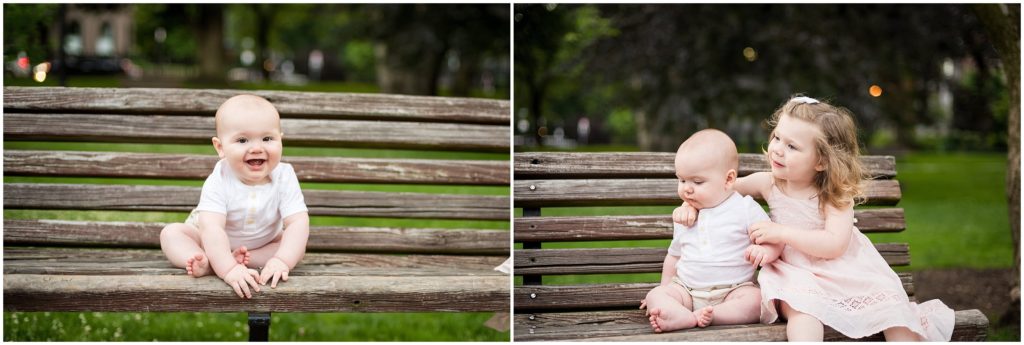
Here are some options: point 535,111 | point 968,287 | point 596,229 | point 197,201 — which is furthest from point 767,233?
point 535,111

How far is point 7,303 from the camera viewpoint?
2604 mm

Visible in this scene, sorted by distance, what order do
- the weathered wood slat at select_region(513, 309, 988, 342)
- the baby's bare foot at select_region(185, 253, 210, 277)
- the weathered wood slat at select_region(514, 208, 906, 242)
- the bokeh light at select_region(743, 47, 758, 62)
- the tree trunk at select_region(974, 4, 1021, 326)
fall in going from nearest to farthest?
the weathered wood slat at select_region(513, 309, 988, 342)
the baby's bare foot at select_region(185, 253, 210, 277)
the weathered wood slat at select_region(514, 208, 906, 242)
the tree trunk at select_region(974, 4, 1021, 326)
the bokeh light at select_region(743, 47, 758, 62)

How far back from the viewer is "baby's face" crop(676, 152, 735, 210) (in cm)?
249

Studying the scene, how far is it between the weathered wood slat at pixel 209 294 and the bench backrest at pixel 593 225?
26cm

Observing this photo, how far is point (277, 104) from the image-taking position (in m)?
3.45

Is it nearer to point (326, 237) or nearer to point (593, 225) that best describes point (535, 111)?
point (326, 237)

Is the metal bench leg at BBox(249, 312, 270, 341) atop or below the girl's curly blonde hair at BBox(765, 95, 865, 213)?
below

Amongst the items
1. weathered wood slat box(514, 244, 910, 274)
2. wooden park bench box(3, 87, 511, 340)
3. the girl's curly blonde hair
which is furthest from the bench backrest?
the girl's curly blonde hair

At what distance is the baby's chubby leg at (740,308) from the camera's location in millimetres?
2531

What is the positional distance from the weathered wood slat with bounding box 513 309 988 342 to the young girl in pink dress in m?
0.06

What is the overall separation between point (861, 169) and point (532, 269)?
101 cm

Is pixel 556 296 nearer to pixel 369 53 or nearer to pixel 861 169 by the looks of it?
pixel 861 169

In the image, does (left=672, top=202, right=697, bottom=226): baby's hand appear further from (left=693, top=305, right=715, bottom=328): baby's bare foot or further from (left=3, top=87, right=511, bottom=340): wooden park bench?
(left=3, top=87, right=511, bottom=340): wooden park bench

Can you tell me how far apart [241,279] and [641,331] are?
1.14 meters
